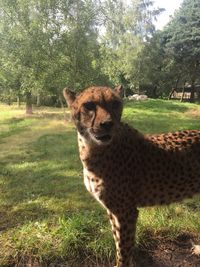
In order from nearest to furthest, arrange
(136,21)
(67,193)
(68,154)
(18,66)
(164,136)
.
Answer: (164,136) < (67,193) < (68,154) < (18,66) < (136,21)

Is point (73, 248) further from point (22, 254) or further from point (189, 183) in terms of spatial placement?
point (189, 183)

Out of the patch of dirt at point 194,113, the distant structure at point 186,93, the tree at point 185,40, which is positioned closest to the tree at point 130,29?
the tree at point 185,40

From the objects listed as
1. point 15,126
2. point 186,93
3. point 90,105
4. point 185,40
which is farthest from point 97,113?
point 186,93

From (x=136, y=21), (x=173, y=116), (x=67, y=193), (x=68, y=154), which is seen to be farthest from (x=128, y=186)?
(x=136, y=21)

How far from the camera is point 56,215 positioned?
18.9 feet

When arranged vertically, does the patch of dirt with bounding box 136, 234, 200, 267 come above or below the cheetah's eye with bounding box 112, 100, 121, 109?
below

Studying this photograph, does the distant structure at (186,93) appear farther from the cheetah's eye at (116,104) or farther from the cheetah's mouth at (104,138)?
the cheetah's mouth at (104,138)

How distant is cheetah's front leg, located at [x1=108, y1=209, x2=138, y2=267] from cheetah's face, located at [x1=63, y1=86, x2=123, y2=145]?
79 cm

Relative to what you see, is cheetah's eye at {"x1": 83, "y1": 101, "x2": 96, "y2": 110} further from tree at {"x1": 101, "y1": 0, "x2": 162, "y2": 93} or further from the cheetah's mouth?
tree at {"x1": 101, "y1": 0, "x2": 162, "y2": 93}

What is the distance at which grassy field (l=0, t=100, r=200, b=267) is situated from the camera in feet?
13.9

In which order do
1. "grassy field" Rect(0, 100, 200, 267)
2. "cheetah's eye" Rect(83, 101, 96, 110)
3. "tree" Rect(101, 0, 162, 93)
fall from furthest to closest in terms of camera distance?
"tree" Rect(101, 0, 162, 93) → "grassy field" Rect(0, 100, 200, 267) → "cheetah's eye" Rect(83, 101, 96, 110)

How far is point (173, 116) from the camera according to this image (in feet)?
64.1

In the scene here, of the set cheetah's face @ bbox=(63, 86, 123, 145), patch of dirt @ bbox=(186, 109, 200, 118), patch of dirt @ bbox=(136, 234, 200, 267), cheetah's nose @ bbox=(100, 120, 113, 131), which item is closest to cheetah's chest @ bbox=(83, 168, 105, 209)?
cheetah's face @ bbox=(63, 86, 123, 145)

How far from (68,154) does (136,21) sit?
27424mm
